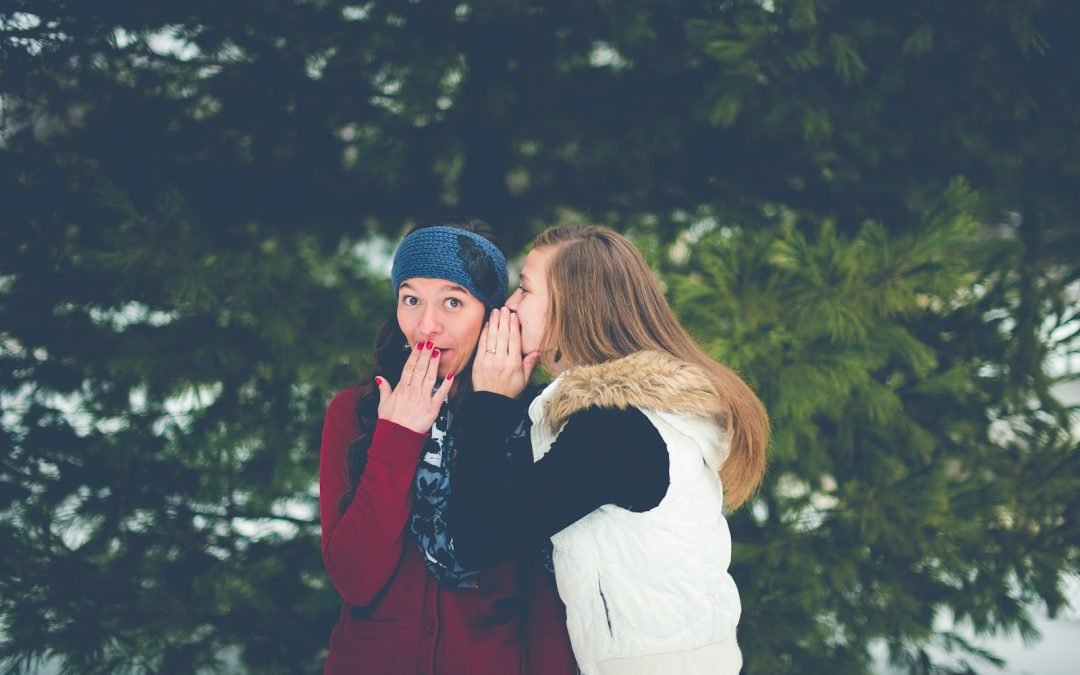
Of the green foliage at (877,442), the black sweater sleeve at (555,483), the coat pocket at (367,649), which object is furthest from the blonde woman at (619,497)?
the green foliage at (877,442)

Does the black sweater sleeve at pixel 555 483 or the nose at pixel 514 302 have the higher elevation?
the nose at pixel 514 302

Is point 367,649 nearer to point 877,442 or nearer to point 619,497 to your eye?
point 619,497

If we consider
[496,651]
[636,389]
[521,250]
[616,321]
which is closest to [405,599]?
[496,651]

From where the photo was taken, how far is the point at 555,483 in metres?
1.49

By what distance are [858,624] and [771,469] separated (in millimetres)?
678

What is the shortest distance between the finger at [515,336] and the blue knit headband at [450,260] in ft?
0.46

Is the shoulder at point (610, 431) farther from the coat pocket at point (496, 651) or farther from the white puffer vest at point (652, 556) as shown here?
the coat pocket at point (496, 651)

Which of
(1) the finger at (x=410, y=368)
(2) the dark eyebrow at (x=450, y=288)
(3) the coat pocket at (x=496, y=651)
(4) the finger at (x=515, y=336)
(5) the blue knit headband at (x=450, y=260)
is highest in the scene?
(5) the blue knit headband at (x=450, y=260)

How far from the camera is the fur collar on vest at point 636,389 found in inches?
61.1

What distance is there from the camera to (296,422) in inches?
112

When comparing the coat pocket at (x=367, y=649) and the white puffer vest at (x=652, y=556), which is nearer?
the white puffer vest at (x=652, y=556)

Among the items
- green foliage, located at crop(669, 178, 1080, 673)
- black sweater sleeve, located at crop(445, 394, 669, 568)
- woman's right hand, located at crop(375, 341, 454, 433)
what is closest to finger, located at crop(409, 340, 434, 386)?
woman's right hand, located at crop(375, 341, 454, 433)

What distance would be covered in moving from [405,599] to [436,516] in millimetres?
213

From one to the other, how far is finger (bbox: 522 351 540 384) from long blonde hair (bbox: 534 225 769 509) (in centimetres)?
4
